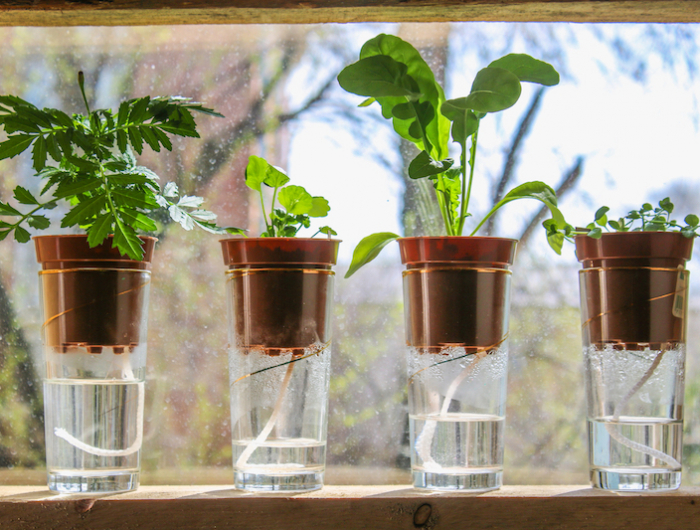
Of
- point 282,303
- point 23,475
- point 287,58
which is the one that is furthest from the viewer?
point 287,58

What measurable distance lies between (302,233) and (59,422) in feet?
1.52

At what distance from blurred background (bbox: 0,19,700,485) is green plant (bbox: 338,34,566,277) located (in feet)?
0.54

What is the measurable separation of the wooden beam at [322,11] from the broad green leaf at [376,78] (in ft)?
0.69

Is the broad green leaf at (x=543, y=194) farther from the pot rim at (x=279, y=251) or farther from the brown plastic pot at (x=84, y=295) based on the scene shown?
the brown plastic pot at (x=84, y=295)

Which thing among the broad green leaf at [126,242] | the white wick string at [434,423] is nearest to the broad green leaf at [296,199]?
the broad green leaf at [126,242]

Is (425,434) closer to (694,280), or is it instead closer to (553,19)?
(694,280)

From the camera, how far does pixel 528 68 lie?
91 centimetres

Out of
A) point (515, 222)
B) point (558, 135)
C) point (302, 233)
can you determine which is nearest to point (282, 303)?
point (302, 233)

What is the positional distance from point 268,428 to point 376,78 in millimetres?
512

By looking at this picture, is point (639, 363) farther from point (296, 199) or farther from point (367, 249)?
point (296, 199)

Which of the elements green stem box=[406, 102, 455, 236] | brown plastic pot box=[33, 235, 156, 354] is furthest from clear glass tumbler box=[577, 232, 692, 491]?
brown plastic pot box=[33, 235, 156, 354]

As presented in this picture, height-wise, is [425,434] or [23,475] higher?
[425,434]

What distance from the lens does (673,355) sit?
0.92m

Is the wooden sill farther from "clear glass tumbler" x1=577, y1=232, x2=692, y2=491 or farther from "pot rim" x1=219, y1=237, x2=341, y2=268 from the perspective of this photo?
"pot rim" x1=219, y1=237, x2=341, y2=268
